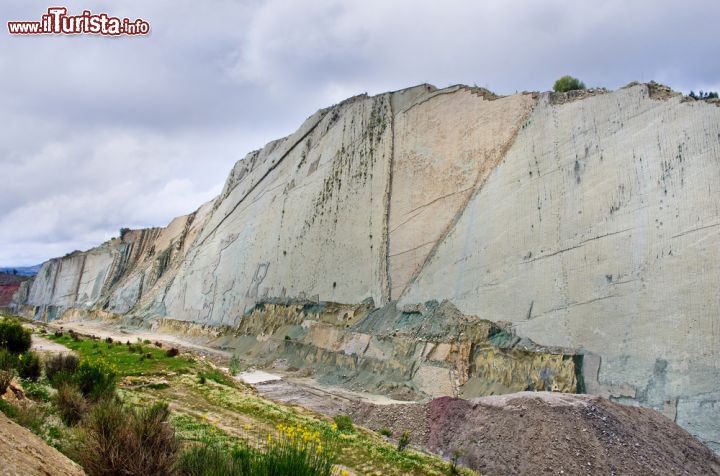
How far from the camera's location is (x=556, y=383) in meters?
14.1

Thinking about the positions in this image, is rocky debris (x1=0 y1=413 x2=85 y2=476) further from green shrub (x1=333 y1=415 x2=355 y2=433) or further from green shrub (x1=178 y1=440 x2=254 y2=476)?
green shrub (x1=333 y1=415 x2=355 y2=433)

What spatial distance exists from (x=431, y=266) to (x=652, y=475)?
11800 mm

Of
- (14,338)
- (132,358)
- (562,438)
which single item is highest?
(562,438)

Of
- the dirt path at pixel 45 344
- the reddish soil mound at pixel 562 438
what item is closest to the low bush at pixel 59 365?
the reddish soil mound at pixel 562 438

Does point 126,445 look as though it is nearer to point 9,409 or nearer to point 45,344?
point 9,409

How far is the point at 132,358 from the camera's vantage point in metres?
18.5

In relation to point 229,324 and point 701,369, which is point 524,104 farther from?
point 229,324

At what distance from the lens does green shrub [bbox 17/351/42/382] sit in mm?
11102

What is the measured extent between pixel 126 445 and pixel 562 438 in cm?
723

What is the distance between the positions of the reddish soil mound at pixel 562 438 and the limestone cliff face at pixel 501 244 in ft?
6.31

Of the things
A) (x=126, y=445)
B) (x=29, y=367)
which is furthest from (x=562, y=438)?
Answer: (x=29, y=367)

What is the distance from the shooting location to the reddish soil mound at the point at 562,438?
9.24m

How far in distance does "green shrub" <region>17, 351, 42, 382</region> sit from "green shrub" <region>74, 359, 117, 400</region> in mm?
1984

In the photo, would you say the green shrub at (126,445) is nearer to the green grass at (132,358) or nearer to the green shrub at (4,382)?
the green shrub at (4,382)
